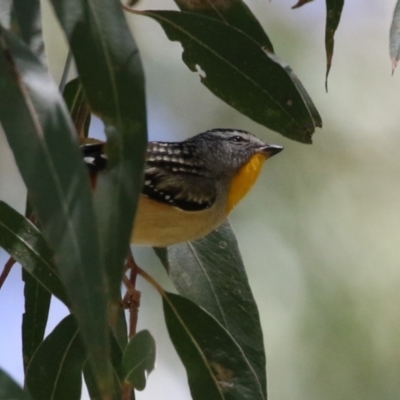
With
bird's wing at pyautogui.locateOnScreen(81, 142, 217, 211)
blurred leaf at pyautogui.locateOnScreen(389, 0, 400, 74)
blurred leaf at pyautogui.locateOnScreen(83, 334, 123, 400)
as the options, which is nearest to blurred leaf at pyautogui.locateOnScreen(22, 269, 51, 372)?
blurred leaf at pyautogui.locateOnScreen(83, 334, 123, 400)

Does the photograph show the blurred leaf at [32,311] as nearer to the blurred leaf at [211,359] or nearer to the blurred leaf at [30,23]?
the blurred leaf at [211,359]

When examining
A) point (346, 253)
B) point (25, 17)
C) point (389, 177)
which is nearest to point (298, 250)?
point (346, 253)

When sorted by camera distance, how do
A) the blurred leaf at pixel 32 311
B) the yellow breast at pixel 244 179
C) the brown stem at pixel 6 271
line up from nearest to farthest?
the brown stem at pixel 6 271 → the blurred leaf at pixel 32 311 → the yellow breast at pixel 244 179

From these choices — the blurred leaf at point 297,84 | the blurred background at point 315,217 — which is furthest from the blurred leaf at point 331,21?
the blurred background at point 315,217

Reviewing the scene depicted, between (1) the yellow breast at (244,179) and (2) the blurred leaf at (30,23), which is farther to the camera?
(1) the yellow breast at (244,179)

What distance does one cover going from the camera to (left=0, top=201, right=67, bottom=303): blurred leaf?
155 cm

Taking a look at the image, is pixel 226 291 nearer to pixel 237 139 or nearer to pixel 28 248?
pixel 28 248

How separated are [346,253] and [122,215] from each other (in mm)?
3672

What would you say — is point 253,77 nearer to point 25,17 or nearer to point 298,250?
point 25,17

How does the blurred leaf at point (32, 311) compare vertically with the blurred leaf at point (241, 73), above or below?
below

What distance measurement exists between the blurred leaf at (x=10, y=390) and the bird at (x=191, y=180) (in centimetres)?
78

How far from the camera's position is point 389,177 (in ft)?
16.3

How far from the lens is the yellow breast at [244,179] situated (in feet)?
8.39

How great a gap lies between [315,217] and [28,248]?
3.16 meters
